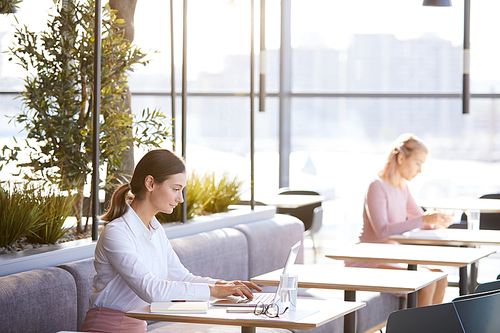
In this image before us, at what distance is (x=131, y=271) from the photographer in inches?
99.2

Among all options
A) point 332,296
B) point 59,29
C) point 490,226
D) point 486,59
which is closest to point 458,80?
point 486,59

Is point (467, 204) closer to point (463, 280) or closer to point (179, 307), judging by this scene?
point (463, 280)

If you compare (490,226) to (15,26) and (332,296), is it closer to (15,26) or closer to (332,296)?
(332,296)

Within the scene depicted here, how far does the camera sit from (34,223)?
319cm

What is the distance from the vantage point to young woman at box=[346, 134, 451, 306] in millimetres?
4418

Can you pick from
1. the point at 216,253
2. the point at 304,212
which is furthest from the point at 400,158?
the point at 304,212

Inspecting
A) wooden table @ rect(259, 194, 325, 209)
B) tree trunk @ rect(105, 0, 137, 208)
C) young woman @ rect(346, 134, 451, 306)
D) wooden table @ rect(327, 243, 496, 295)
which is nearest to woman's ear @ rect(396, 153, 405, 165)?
young woman @ rect(346, 134, 451, 306)

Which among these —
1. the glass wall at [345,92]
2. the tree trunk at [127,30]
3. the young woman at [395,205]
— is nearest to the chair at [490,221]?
the young woman at [395,205]

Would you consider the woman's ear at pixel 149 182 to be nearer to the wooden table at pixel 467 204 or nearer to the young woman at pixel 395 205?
the young woman at pixel 395 205

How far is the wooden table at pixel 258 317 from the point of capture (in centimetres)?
219

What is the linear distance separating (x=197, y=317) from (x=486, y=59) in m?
7.07

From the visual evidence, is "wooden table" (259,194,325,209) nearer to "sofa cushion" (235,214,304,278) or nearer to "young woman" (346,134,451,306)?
"sofa cushion" (235,214,304,278)

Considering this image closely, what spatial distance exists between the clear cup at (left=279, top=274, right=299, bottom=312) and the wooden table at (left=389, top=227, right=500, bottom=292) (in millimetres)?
2123

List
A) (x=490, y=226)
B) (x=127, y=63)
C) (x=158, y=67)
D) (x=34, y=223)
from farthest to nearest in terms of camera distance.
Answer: (x=158, y=67), (x=490, y=226), (x=127, y=63), (x=34, y=223)
